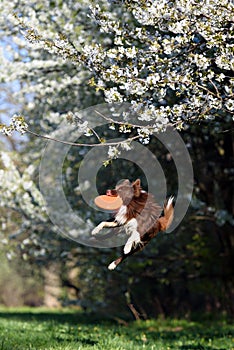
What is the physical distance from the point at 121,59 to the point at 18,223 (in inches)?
443

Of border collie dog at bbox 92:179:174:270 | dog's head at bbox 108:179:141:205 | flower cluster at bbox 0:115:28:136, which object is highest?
flower cluster at bbox 0:115:28:136

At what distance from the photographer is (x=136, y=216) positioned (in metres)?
6.58

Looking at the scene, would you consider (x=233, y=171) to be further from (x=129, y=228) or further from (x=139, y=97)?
(x=129, y=228)

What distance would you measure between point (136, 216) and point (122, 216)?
148 mm

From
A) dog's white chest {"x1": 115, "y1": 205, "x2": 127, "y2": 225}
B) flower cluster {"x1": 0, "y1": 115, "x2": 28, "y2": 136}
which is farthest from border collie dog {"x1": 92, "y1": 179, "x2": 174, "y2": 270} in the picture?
flower cluster {"x1": 0, "y1": 115, "x2": 28, "y2": 136}

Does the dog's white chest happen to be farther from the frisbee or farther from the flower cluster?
the flower cluster

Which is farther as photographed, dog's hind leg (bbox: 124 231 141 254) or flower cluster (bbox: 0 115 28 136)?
flower cluster (bbox: 0 115 28 136)

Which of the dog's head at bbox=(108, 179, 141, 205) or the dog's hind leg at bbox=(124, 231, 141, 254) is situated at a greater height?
the dog's head at bbox=(108, 179, 141, 205)

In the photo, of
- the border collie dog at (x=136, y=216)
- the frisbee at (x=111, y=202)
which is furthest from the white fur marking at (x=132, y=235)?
the frisbee at (x=111, y=202)

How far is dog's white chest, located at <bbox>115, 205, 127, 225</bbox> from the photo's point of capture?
21.4ft

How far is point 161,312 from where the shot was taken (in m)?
20.9

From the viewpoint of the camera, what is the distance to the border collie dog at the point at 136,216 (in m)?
6.49

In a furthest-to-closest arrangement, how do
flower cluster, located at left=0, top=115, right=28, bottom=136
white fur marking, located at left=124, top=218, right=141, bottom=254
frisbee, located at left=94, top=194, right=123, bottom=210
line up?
flower cluster, located at left=0, top=115, right=28, bottom=136 → white fur marking, located at left=124, top=218, right=141, bottom=254 → frisbee, located at left=94, top=194, right=123, bottom=210

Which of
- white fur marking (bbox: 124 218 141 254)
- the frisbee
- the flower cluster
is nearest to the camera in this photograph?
the frisbee
